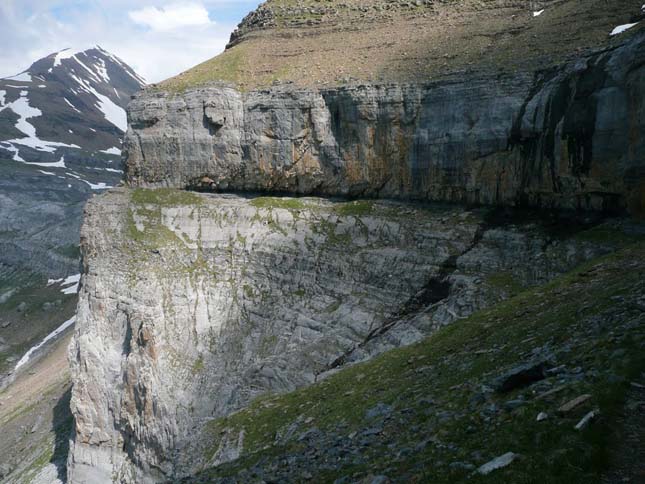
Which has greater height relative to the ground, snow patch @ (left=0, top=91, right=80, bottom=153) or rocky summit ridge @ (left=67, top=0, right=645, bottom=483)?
snow patch @ (left=0, top=91, right=80, bottom=153)

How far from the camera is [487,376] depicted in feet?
42.2

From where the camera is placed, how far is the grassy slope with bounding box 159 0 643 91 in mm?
31547

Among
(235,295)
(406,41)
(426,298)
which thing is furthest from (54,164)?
(426,298)

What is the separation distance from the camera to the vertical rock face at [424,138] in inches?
968

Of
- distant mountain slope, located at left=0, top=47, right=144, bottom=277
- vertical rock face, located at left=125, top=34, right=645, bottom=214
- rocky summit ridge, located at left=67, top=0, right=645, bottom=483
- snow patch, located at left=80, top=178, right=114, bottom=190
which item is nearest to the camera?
rocky summit ridge, located at left=67, top=0, right=645, bottom=483

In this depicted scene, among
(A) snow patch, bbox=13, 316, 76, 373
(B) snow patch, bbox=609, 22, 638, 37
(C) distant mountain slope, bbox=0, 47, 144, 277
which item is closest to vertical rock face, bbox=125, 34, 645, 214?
(B) snow patch, bbox=609, 22, 638, 37

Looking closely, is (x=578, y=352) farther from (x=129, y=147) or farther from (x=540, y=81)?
(x=129, y=147)

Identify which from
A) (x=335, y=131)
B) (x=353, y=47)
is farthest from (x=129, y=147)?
(x=353, y=47)

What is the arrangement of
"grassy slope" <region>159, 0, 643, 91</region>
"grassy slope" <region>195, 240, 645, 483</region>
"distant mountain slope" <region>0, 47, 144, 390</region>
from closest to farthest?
"grassy slope" <region>195, 240, 645, 483</region> < "grassy slope" <region>159, 0, 643, 91</region> < "distant mountain slope" <region>0, 47, 144, 390</region>

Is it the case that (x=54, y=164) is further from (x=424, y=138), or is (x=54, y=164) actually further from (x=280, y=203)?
(x=424, y=138)

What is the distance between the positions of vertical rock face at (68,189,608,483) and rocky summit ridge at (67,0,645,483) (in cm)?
16

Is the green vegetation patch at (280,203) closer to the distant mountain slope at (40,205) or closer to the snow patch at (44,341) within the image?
the distant mountain slope at (40,205)

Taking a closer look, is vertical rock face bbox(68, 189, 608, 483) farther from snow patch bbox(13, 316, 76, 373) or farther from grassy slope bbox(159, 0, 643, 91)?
snow patch bbox(13, 316, 76, 373)

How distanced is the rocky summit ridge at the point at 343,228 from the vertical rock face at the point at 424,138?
5.0 inches
